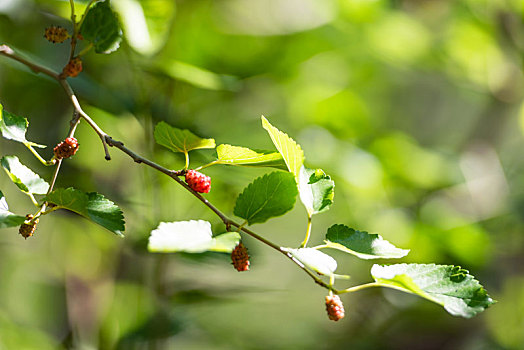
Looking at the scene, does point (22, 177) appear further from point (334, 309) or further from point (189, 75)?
point (189, 75)

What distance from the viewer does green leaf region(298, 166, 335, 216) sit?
0.89 feet

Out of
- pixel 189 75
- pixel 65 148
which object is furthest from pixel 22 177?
pixel 189 75

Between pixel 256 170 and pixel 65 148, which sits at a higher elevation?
pixel 65 148

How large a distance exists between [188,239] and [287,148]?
66mm

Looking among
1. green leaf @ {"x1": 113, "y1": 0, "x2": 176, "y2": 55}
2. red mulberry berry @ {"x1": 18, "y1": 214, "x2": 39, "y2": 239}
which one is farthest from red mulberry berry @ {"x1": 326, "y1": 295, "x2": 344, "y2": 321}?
green leaf @ {"x1": 113, "y1": 0, "x2": 176, "y2": 55}

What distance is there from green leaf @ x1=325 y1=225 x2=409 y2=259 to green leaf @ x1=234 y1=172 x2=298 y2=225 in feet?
0.09

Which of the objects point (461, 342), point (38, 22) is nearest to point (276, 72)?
point (38, 22)

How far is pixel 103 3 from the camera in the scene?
0.29 m

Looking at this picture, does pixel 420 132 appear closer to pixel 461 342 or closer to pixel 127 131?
pixel 461 342

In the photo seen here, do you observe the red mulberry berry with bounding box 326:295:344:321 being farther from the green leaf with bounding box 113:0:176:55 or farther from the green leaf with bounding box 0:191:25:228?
the green leaf with bounding box 113:0:176:55

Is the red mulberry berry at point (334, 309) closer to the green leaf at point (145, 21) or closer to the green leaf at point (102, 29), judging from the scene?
the green leaf at point (102, 29)

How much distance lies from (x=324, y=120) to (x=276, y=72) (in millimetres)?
132

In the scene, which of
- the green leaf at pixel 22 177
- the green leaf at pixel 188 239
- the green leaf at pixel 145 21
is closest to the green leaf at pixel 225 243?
the green leaf at pixel 188 239

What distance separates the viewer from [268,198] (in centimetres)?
27
